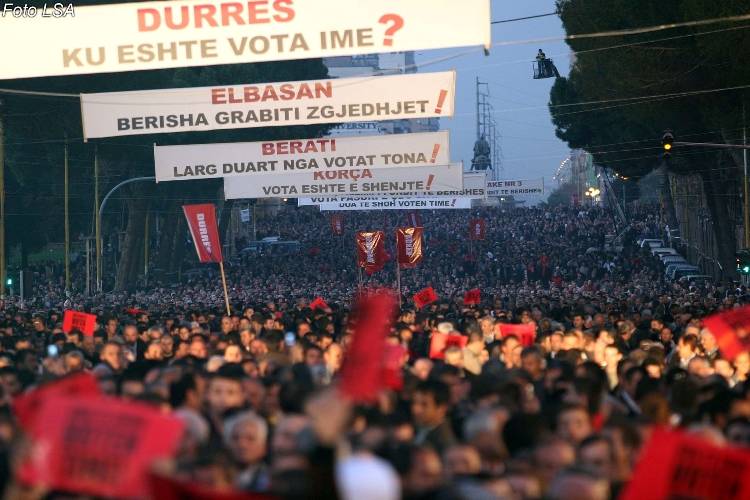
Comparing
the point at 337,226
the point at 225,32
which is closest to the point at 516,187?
the point at 337,226

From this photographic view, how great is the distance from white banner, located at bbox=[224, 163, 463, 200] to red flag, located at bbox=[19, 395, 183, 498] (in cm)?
2013

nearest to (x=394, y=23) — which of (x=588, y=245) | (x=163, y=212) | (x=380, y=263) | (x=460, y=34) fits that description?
(x=460, y=34)

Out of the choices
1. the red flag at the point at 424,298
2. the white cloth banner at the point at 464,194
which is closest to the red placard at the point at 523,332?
the red flag at the point at 424,298

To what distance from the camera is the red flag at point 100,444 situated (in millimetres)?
6836

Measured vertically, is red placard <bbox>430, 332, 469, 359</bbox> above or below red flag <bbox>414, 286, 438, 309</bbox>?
below

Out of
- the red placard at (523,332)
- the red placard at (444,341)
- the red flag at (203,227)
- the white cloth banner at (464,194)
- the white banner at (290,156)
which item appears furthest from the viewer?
the white cloth banner at (464,194)

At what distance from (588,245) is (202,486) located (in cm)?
6440

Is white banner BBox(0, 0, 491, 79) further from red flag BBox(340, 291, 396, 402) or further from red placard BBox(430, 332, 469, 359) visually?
red flag BBox(340, 291, 396, 402)

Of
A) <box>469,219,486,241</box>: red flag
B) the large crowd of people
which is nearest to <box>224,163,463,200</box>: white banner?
the large crowd of people

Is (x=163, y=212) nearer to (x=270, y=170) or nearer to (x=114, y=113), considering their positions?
(x=270, y=170)

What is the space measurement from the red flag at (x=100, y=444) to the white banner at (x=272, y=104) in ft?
46.4

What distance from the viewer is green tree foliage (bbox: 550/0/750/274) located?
1425 inches

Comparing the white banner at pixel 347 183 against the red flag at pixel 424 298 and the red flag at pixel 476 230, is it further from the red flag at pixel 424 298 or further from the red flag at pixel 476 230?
the red flag at pixel 476 230

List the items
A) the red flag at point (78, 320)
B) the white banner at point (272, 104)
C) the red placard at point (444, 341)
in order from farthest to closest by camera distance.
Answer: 1. the red flag at point (78, 320)
2. the white banner at point (272, 104)
3. the red placard at point (444, 341)
